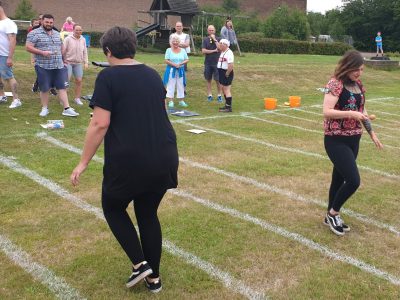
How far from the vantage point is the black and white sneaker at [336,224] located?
4.40m

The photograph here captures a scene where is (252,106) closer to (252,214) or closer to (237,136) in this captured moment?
(237,136)

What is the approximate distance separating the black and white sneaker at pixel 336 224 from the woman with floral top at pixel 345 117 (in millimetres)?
23

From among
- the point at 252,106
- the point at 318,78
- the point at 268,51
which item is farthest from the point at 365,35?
the point at 252,106

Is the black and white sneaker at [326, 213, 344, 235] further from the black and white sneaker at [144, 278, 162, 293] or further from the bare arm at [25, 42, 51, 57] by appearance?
the bare arm at [25, 42, 51, 57]

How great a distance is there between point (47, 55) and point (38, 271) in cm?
577

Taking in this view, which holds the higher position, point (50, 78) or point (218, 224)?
point (50, 78)

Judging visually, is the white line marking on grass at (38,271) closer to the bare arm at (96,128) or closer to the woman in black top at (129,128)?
the woman in black top at (129,128)

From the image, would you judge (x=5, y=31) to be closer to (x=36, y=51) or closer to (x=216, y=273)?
(x=36, y=51)

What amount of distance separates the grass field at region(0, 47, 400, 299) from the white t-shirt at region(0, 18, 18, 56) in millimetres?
1358

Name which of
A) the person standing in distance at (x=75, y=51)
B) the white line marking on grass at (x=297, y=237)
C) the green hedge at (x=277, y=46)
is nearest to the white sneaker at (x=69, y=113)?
the person standing in distance at (x=75, y=51)

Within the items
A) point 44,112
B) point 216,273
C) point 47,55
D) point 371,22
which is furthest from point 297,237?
point 371,22

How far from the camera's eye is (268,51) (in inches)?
1462

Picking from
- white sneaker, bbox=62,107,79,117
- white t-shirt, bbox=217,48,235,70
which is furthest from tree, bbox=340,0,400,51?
white sneaker, bbox=62,107,79,117

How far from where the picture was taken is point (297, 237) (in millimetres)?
4344
